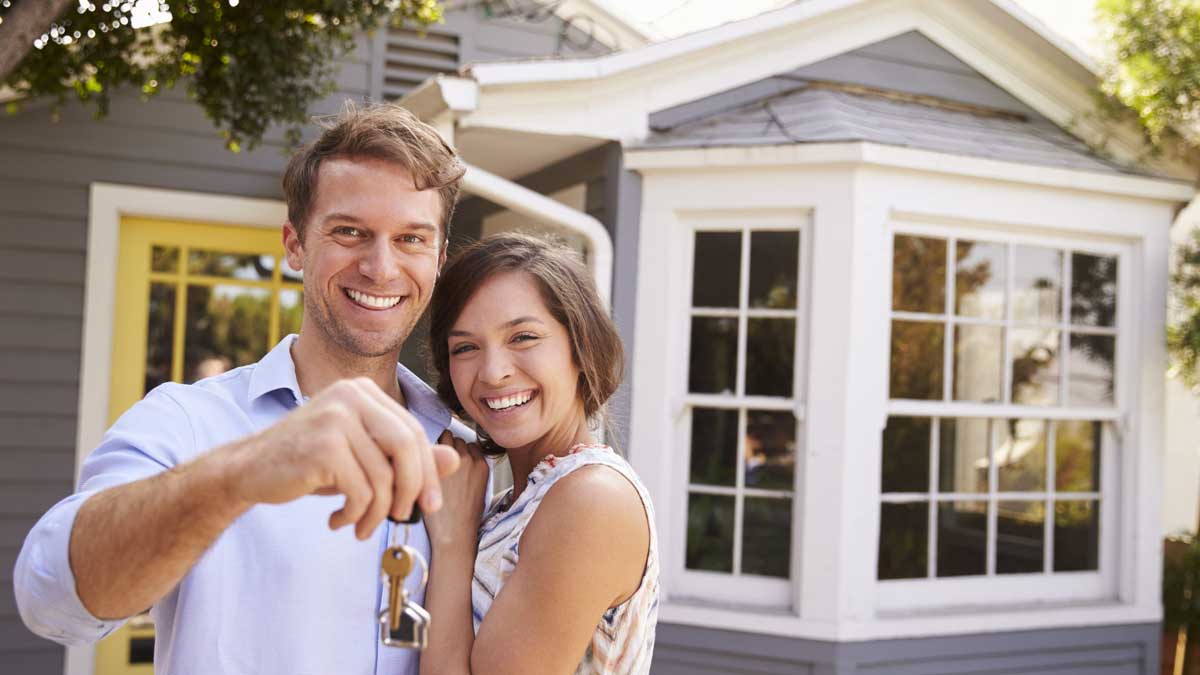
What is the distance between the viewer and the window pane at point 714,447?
447cm

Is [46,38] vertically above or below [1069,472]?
above

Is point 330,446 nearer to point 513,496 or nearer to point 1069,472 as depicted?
point 513,496

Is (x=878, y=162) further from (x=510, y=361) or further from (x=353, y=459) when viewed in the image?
(x=353, y=459)

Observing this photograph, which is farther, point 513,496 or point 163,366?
point 163,366

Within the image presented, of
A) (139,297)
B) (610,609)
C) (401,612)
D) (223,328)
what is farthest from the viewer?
(223,328)

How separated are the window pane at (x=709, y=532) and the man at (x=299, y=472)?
2684mm

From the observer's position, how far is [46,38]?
4.11 meters

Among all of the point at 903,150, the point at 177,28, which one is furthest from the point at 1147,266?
the point at 177,28

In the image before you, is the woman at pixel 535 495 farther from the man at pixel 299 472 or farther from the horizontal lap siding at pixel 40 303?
the horizontal lap siding at pixel 40 303

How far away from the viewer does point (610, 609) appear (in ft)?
5.31

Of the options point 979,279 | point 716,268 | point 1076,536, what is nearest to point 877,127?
point 979,279

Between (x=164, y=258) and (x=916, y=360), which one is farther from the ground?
(x=164, y=258)

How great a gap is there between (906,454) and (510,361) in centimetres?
312

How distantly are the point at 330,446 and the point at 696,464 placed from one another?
3.69 meters
